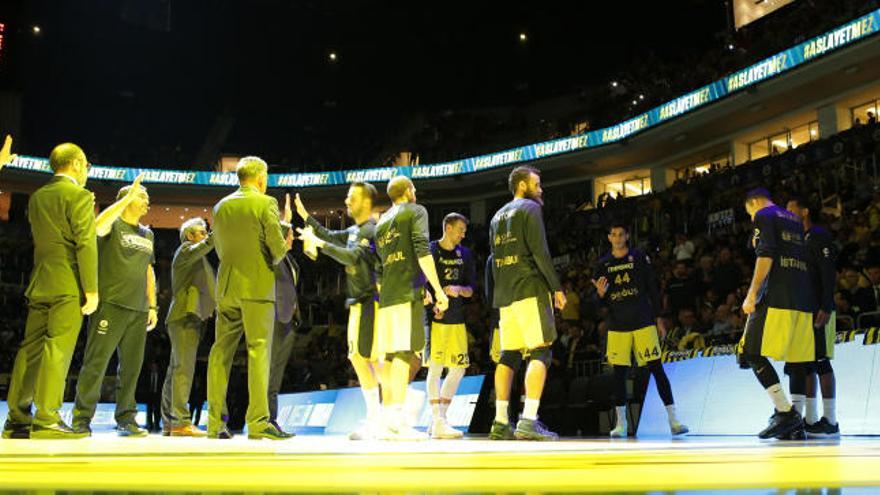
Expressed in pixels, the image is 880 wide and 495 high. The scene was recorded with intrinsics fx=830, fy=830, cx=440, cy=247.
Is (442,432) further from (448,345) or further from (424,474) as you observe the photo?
(424,474)

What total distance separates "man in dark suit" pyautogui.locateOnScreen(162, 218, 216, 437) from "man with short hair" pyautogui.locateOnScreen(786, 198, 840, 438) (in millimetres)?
4567

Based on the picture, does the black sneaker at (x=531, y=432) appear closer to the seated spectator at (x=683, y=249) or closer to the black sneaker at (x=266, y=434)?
the black sneaker at (x=266, y=434)

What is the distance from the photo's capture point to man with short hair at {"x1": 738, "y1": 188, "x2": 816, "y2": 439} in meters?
5.71

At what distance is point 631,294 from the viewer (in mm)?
7414

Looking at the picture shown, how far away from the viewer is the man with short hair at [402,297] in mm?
5660

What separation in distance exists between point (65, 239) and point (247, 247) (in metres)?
1.11

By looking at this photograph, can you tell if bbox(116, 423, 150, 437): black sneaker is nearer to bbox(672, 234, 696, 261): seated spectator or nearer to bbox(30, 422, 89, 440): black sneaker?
bbox(30, 422, 89, 440): black sneaker

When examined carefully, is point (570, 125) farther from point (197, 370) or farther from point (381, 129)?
point (197, 370)

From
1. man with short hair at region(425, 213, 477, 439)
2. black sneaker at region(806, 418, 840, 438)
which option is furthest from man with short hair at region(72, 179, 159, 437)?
black sneaker at region(806, 418, 840, 438)

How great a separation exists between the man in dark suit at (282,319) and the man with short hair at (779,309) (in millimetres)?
3562

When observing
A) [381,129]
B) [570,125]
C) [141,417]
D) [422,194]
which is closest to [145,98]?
[381,129]

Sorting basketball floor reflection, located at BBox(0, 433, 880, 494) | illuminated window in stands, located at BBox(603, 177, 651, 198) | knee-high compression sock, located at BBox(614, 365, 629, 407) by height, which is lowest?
basketball floor reflection, located at BBox(0, 433, 880, 494)

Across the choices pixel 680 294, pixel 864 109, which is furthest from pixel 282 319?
pixel 864 109

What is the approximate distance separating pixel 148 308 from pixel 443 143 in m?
24.7
